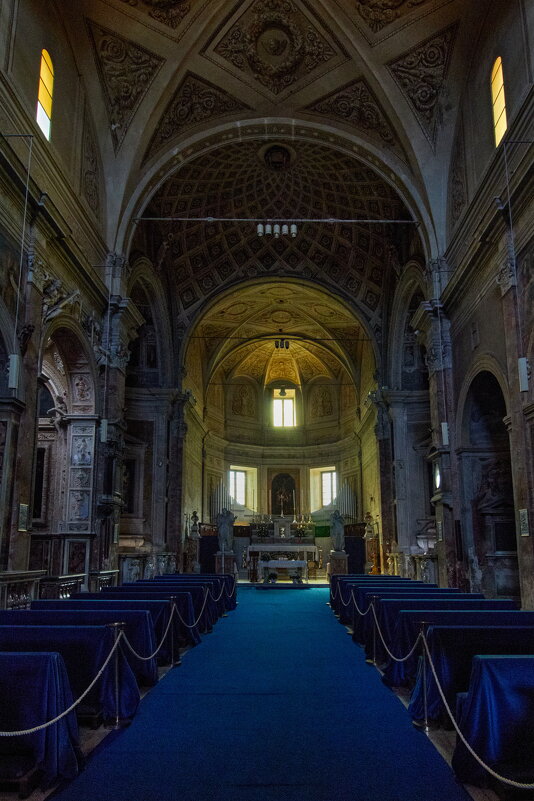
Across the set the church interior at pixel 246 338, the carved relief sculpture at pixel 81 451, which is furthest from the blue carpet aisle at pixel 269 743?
the carved relief sculpture at pixel 81 451

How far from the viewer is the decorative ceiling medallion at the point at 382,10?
1569 cm

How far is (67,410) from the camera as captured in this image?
16.4 metres

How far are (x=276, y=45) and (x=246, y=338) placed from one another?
50.0 feet

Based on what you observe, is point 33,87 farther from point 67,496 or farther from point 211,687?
point 211,687

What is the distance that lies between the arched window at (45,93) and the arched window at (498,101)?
946cm

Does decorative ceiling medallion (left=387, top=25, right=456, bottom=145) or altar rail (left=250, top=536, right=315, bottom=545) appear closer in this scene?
decorative ceiling medallion (left=387, top=25, right=456, bottom=145)

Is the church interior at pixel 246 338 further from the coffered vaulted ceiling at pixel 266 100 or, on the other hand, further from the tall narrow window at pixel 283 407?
the tall narrow window at pixel 283 407

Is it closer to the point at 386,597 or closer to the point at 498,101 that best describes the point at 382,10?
the point at 498,101

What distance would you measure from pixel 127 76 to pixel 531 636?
16234 millimetres

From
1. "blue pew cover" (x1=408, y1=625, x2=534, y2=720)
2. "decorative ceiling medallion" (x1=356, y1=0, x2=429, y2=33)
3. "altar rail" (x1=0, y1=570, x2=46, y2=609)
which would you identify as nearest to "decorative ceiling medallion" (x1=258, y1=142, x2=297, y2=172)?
"decorative ceiling medallion" (x1=356, y1=0, x2=429, y2=33)

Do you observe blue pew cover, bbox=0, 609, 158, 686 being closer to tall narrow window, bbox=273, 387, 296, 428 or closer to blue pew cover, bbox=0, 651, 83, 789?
blue pew cover, bbox=0, 651, 83, 789

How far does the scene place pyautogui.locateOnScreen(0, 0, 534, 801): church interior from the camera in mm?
6070

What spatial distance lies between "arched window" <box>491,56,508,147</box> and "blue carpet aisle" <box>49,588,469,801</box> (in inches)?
429

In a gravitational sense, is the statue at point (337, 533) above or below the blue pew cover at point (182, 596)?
above
